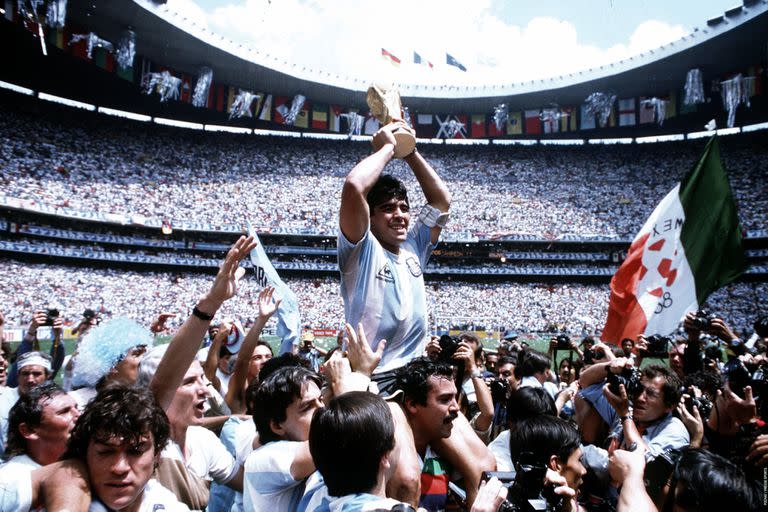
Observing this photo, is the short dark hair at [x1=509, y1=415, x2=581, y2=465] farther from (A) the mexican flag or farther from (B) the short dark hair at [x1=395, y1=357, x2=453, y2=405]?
(A) the mexican flag

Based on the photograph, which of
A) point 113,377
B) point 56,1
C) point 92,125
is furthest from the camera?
point 92,125

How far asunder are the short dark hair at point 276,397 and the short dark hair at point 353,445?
729 millimetres

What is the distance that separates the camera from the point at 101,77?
1412 inches

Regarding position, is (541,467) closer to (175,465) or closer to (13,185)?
(175,465)

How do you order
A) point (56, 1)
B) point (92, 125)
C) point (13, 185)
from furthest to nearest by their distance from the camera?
point (92, 125) < point (13, 185) < point (56, 1)

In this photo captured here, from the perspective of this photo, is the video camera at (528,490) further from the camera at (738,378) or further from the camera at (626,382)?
the camera at (738,378)

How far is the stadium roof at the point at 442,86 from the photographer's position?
100 ft

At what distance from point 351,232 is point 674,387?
8.44ft

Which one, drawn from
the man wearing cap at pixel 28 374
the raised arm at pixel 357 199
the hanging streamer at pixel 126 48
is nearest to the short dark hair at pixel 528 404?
the raised arm at pixel 357 199

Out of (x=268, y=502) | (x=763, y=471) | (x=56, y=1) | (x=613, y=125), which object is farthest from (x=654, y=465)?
(x=613, y=125)

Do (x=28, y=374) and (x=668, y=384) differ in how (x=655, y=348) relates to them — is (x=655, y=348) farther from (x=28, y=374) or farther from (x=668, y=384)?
(x=28, y=374)

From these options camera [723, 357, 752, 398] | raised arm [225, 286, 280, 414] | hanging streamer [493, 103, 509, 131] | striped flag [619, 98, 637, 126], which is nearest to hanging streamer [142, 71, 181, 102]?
hanging streamer [493, 103, 509, 131]

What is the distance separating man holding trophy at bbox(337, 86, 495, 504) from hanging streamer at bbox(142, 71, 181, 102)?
37749 millimetres

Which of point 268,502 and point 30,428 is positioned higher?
point 30,428
